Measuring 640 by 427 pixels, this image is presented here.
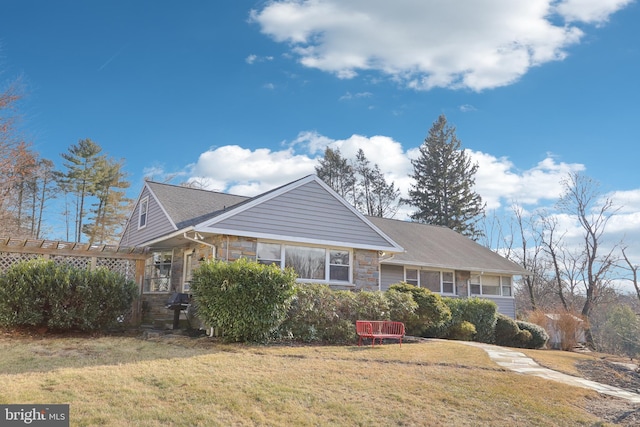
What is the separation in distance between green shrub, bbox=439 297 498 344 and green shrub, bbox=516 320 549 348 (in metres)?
1.91

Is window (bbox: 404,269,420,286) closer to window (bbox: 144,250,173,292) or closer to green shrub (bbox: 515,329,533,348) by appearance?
green shrub (bbox: 515,329,533,348)

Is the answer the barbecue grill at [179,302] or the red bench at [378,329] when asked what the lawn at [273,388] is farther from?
the barbecue grill at [179,302]

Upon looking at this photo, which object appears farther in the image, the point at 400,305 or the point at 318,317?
the point at 400,305

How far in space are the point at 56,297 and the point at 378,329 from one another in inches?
308

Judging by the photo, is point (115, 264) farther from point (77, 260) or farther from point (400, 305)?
point (400, 305)

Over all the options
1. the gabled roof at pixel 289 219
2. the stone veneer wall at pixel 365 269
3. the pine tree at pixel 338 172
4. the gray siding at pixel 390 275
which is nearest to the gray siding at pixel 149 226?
the gabled roof at pixel 289 219

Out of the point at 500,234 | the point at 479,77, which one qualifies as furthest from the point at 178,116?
the point at 500,234

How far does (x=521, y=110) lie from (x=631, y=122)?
3.44m

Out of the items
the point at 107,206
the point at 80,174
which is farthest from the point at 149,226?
the point at 107,206

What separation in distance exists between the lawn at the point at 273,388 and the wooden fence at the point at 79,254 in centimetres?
431

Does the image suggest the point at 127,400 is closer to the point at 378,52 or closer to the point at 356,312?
the point at 356,312

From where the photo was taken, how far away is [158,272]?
55.0ft

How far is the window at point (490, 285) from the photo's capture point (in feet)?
72.1

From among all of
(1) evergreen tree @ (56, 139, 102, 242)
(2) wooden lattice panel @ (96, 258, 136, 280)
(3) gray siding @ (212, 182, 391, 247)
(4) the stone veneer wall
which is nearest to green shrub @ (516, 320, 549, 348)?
(4) the stone veneer wall
